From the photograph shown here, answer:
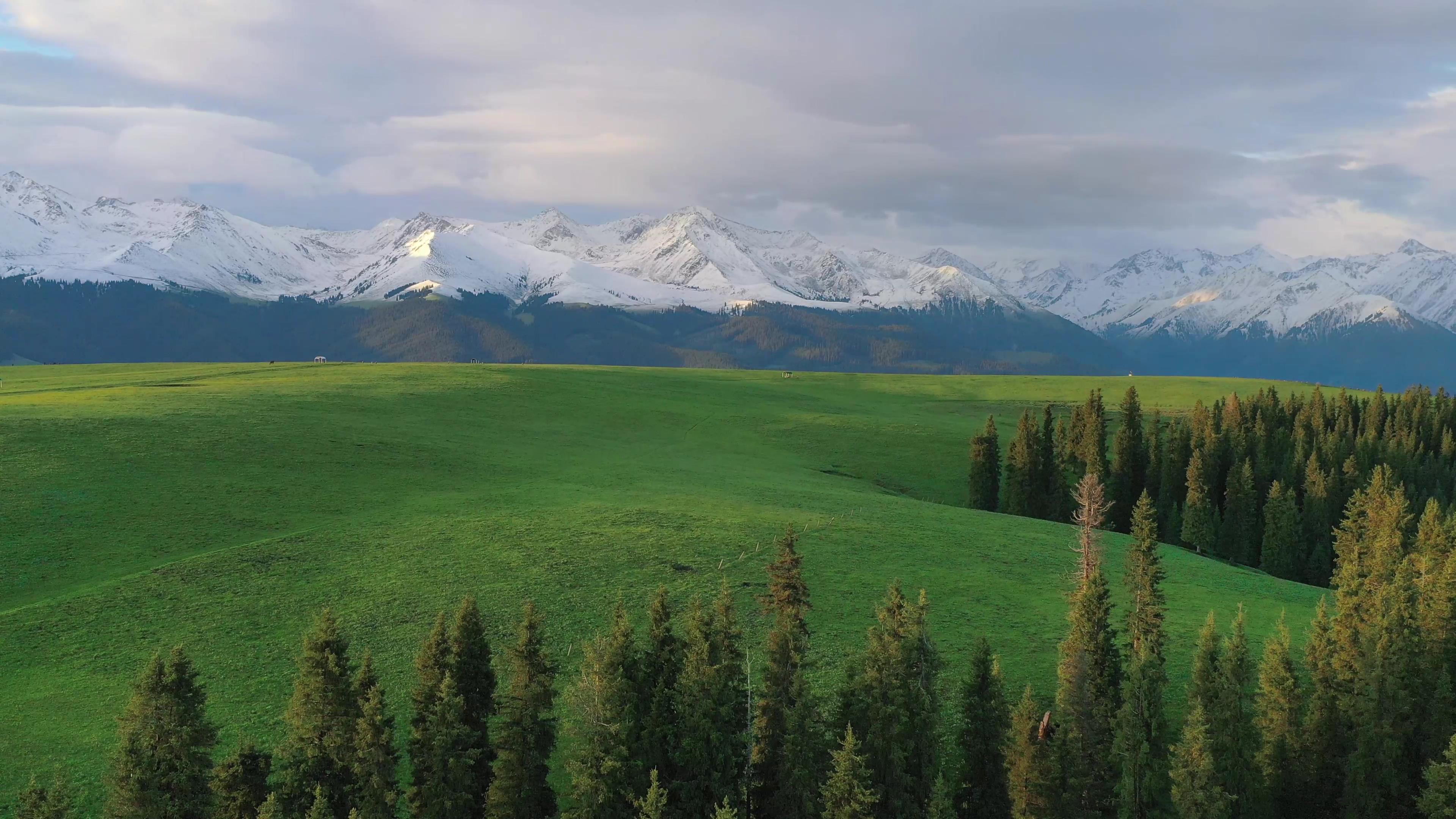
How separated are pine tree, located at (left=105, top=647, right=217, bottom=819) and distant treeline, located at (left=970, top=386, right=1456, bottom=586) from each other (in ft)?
281

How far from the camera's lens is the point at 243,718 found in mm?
44281

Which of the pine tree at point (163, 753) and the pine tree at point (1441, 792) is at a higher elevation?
the pine tree at point (163, 753)

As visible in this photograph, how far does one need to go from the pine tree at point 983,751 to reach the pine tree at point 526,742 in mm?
16244

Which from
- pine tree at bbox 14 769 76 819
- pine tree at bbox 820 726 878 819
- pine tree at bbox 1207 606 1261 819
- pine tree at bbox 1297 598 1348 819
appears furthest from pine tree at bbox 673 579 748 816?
pine tree at bbox 1297 598 1348 819

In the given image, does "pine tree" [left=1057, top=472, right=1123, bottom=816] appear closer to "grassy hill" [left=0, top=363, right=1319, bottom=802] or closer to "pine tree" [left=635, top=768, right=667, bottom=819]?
"grassy hill" [left=0, top=363, right=1319, bottom=802]

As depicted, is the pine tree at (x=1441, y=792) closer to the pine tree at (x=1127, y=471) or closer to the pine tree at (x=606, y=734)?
the pine tree at (x=606, y=734)

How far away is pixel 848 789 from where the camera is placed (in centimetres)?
3909

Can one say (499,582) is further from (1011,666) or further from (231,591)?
(1011,666)

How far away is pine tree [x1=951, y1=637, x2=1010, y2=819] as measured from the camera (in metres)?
42.4

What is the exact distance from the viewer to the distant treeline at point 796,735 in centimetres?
3822

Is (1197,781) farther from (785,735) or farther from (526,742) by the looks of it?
(526,742)

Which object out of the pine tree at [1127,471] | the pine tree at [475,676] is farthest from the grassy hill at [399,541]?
the pine tree at [1127,471]

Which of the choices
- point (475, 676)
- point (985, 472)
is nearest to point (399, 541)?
point (475, 676)

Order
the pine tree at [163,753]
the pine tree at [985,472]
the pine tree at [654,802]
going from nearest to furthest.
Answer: the pine tree at [163,753], the pine tree at [654,802], the pine tree at [985,472]
